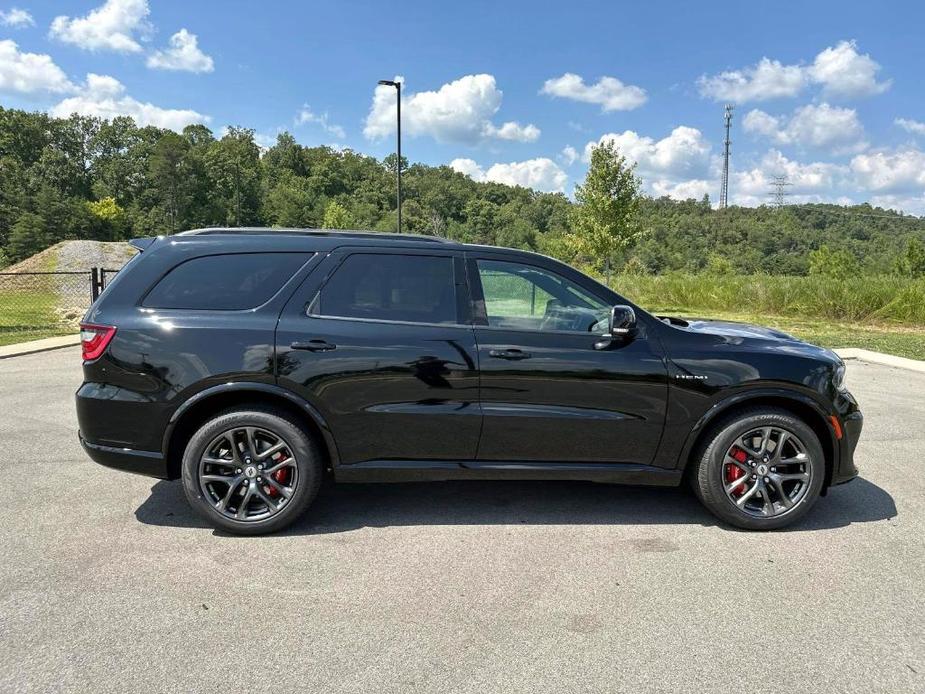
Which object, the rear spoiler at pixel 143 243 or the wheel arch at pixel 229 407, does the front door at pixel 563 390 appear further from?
the rear spoiler at pixel 143 243

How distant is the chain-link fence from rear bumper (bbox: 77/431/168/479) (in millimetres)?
9275

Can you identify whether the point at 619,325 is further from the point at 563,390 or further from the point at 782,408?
the point at 782,408

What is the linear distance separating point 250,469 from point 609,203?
20.5 metres

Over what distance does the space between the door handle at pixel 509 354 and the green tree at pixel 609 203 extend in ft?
63.8

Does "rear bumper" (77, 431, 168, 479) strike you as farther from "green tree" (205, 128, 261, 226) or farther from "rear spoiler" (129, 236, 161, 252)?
"green tree" (205, 128, 261, 226)

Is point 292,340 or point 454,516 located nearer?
point 292,340

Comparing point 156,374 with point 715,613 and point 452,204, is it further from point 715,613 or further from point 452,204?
point 452,204

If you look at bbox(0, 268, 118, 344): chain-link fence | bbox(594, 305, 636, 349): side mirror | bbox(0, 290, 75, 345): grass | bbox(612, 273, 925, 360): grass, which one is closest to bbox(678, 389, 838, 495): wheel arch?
bbox(594, 305, 636, 349): side mirror

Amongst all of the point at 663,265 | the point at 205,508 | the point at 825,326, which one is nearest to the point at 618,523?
the point at 205,508

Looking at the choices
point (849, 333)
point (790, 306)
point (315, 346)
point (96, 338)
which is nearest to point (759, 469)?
point (315, 346)

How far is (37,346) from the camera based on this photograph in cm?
1099

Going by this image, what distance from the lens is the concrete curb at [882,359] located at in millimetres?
9905

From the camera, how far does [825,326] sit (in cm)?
1688

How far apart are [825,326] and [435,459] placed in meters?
16.7
